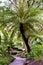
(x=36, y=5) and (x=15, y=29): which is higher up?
(x=36, y=5)

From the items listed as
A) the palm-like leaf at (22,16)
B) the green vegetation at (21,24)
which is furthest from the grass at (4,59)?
the palm-like leaf at (22,16)

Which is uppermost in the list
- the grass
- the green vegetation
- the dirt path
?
the green vegetation

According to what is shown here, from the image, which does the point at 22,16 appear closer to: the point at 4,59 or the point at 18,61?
the point at 4,59

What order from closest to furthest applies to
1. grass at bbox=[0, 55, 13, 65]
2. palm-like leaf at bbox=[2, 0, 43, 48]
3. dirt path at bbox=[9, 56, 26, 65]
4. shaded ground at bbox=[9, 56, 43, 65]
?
1. palm-like leaf at bbox=[2, 0, 43, 48]
2. grass at bbox=[0, 55, 13, 65]
3. shaded ground at bbox=[9, 56, 43, 65]
4. dirt path at bbox=[9, 56, 26, 65]

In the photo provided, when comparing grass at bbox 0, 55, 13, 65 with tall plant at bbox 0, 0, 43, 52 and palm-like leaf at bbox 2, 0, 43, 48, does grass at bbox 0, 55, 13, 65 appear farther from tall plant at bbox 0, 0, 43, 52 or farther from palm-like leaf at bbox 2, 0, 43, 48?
palm-like leaf at bbox 2, 0, 43, 48

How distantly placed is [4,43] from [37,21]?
0.73m

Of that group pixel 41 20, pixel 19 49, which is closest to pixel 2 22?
pixel 41 20

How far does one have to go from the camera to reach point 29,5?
313cm

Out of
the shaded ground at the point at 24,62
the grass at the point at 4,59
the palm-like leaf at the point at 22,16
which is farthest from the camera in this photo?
the shaded ground at the point at 24,62

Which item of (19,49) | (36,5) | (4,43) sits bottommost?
(19,49)

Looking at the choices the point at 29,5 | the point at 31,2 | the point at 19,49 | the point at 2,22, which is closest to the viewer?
the point at 2,22

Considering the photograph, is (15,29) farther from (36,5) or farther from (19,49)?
(19,49)

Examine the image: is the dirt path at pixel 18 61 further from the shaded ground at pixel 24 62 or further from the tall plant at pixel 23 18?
the tall plant at pixel 23 18

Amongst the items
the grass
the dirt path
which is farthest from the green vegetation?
the dirt path
